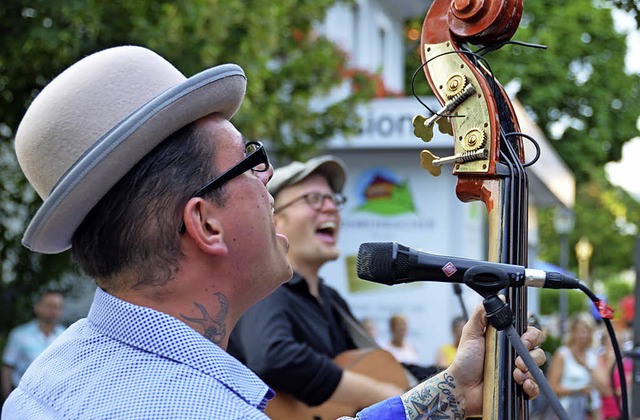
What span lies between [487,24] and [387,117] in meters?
10.8

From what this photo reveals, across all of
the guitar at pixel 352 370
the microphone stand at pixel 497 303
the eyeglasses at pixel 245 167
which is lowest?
the guitar at pixel 352 370

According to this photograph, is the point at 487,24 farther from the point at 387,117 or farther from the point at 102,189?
the point at 387,117

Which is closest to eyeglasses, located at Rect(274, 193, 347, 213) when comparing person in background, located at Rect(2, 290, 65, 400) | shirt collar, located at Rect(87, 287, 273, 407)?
shirt collar, located at Rect(87, 287, 273, 407)

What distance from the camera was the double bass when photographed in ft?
6.82

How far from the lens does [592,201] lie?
49.6 metres

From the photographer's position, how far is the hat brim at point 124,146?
5.61 ft

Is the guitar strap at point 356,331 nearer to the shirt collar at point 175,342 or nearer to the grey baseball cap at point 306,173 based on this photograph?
the grey baseball cap at point 306,173

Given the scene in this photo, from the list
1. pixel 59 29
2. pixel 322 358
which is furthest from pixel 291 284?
pixel 59 29

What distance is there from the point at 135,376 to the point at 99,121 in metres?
0.48

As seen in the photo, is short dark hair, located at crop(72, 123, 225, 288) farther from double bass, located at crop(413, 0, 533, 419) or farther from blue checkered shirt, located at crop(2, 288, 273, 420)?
double bass, located at crop(413, 0, 533, 419)

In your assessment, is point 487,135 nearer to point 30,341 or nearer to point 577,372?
point 30,341

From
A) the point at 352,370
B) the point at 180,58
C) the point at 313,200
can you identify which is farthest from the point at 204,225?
the point at 180,58

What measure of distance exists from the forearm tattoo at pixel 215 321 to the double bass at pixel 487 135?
0.60m

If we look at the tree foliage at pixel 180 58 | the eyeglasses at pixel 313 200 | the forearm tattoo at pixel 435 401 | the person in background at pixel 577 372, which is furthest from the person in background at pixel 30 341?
the forearm tattoo at pixel 435 401
